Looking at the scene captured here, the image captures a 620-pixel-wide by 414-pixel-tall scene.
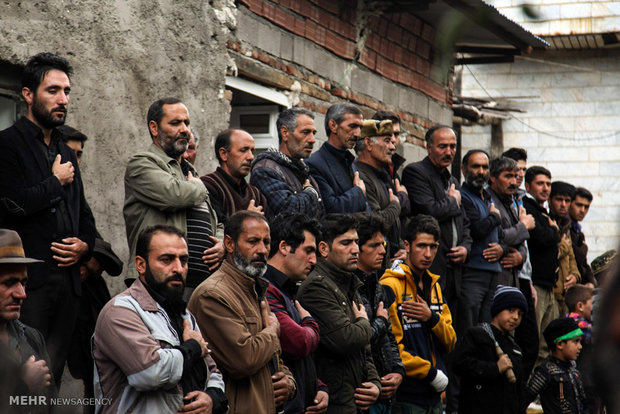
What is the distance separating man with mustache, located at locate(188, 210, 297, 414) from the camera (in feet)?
14.9

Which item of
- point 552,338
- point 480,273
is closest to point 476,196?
point 480,273

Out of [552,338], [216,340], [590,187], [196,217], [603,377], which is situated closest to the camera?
[603,377]

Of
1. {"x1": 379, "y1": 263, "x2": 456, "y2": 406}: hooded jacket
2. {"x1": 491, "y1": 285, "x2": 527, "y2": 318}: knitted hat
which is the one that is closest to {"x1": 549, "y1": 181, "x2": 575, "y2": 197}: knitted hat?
{"x1": 491, "y1": 285, "x2": 527, "y2": 318}: knitted hat

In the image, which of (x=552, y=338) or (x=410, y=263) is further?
(x=552, y=338)

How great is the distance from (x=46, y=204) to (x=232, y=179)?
62.0 inches

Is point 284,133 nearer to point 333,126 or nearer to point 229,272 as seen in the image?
point 333,126

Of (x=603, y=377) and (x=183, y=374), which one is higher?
(x=603, y=377)

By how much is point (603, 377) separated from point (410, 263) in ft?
18.6

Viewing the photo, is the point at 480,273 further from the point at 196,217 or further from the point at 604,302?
the point at 604,302

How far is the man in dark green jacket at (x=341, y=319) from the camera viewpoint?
535 cm

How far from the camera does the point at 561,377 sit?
739cm

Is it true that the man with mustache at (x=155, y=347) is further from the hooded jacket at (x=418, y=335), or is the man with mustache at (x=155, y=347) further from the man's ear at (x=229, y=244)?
the hooded jacket at (x=418, y=335)

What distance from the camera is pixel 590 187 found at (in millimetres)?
16734

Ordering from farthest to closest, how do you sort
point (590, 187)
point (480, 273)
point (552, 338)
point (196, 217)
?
point (590, 187) < point (480, 273) < point (552, 338) < point (196, 217)
